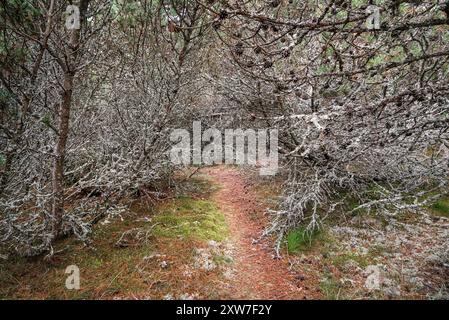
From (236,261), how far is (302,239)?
1208mm

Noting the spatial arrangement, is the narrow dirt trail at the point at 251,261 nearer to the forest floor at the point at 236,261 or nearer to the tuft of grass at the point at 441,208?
the forest floor at the point at 236,261

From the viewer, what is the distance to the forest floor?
14.5 ft

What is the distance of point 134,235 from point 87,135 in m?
2.02

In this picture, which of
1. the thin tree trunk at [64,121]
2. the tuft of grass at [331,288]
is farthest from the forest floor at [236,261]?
the thin tree trunk at [64,121]

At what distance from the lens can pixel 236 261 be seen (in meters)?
5.24

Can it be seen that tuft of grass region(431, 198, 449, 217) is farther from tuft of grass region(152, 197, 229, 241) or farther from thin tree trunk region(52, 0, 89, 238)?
thin tree trunk region(52, 0, 89, 238)

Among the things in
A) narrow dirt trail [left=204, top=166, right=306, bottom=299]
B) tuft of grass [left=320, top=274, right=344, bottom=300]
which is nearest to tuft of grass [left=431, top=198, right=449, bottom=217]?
tuft of grass [left=320, top=274, right=344, bottom=300]

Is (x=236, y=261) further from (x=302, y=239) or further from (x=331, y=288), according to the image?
(x=331, y=288)

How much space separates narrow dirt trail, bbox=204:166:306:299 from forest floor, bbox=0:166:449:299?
0.02 metres

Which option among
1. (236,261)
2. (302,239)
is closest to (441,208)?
(302,239)

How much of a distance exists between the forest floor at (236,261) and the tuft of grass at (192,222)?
0.06ft
